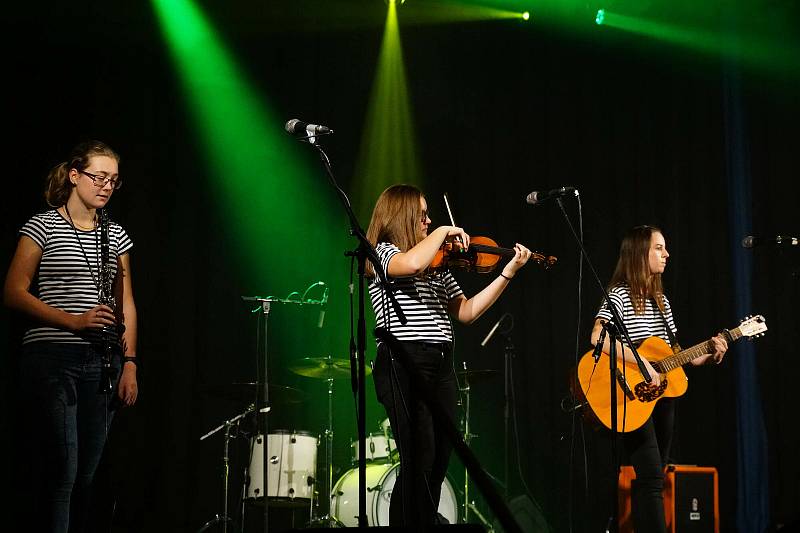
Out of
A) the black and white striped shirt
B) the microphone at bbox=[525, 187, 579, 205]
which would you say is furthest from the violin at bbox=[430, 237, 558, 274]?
the black and white striped shirt

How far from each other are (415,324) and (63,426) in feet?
4.86

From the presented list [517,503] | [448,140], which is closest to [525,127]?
[448,140]

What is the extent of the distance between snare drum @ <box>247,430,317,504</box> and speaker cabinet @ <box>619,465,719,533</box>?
1.99m

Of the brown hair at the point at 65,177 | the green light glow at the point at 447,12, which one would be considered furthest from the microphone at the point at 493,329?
the brown hair at the point at 65,177

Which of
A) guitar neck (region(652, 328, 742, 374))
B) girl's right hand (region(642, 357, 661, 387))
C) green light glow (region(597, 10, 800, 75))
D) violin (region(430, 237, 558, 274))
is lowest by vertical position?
girl's right hand (region(642, 357, 661, 387))

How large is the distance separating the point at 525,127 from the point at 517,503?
9.26 ft

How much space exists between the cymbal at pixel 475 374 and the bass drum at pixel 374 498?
66cm

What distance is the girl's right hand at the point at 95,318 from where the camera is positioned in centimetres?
359

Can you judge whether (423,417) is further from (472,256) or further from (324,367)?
(324,367)

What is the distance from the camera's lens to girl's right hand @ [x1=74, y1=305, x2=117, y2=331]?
141 inches

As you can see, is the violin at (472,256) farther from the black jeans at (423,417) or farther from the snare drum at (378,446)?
the snare drum at (378,446)

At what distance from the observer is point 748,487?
653cm

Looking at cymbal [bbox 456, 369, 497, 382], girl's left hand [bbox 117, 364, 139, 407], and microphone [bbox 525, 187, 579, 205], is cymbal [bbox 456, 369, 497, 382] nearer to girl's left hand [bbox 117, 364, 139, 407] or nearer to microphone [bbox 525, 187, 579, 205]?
microphone [bbox 525, 187, 579, 205]

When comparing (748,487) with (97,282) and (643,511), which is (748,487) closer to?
(643,511)
